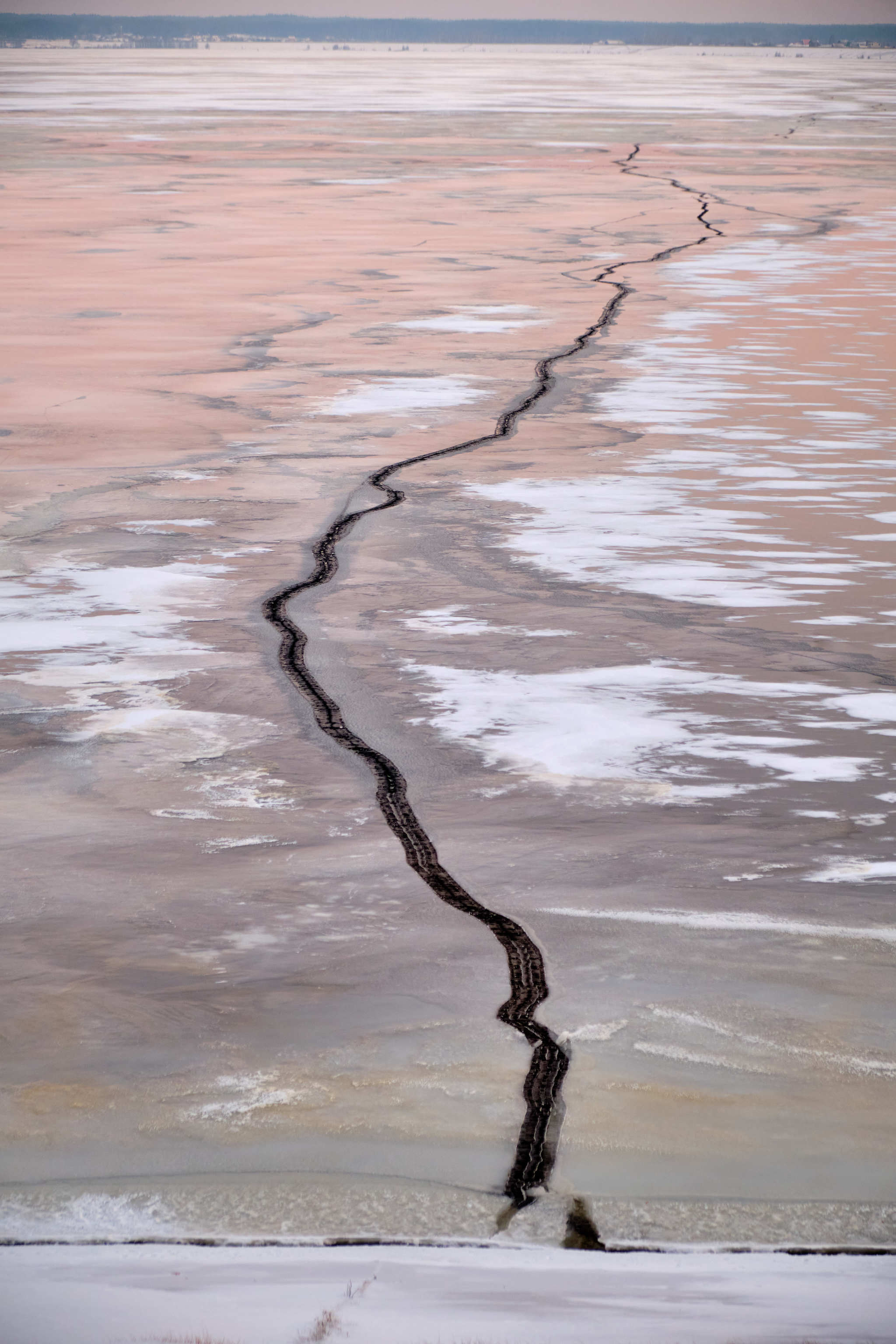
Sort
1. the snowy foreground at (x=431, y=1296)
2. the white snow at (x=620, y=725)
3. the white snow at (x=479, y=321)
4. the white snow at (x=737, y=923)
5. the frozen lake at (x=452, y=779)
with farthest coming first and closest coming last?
the white snow at (x=479, y=321) < the white snow at (x=620, y=725) < the white snow at (x=737, y=923) < the frozen lake at (x=452, y=779) < the snowy foreground at (x=431, y=1296)

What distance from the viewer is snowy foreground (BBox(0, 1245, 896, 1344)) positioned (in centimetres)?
151

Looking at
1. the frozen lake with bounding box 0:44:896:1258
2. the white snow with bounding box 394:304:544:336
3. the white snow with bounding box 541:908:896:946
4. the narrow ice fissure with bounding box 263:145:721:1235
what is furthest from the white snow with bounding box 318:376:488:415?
the white snow with bounding box 541:908:896:946

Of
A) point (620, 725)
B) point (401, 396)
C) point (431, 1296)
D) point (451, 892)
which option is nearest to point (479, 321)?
point (401, 396)

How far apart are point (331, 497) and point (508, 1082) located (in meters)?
3.22

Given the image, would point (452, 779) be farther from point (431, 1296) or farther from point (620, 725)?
point (431, 1296)

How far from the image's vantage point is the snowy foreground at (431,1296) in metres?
1.51

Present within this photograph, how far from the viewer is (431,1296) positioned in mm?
1548

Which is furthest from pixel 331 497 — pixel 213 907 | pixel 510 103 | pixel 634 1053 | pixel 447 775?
pixel 510 103

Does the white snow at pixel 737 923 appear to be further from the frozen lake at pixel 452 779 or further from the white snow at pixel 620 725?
the white snow at pixel 620 725

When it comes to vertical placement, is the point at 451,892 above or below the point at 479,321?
below

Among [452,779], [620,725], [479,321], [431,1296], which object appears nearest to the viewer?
[431,1296]

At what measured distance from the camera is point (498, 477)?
5184 mm

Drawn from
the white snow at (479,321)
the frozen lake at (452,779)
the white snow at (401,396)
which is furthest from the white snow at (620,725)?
the white snow at (479,321)

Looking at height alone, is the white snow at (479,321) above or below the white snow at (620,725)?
above
